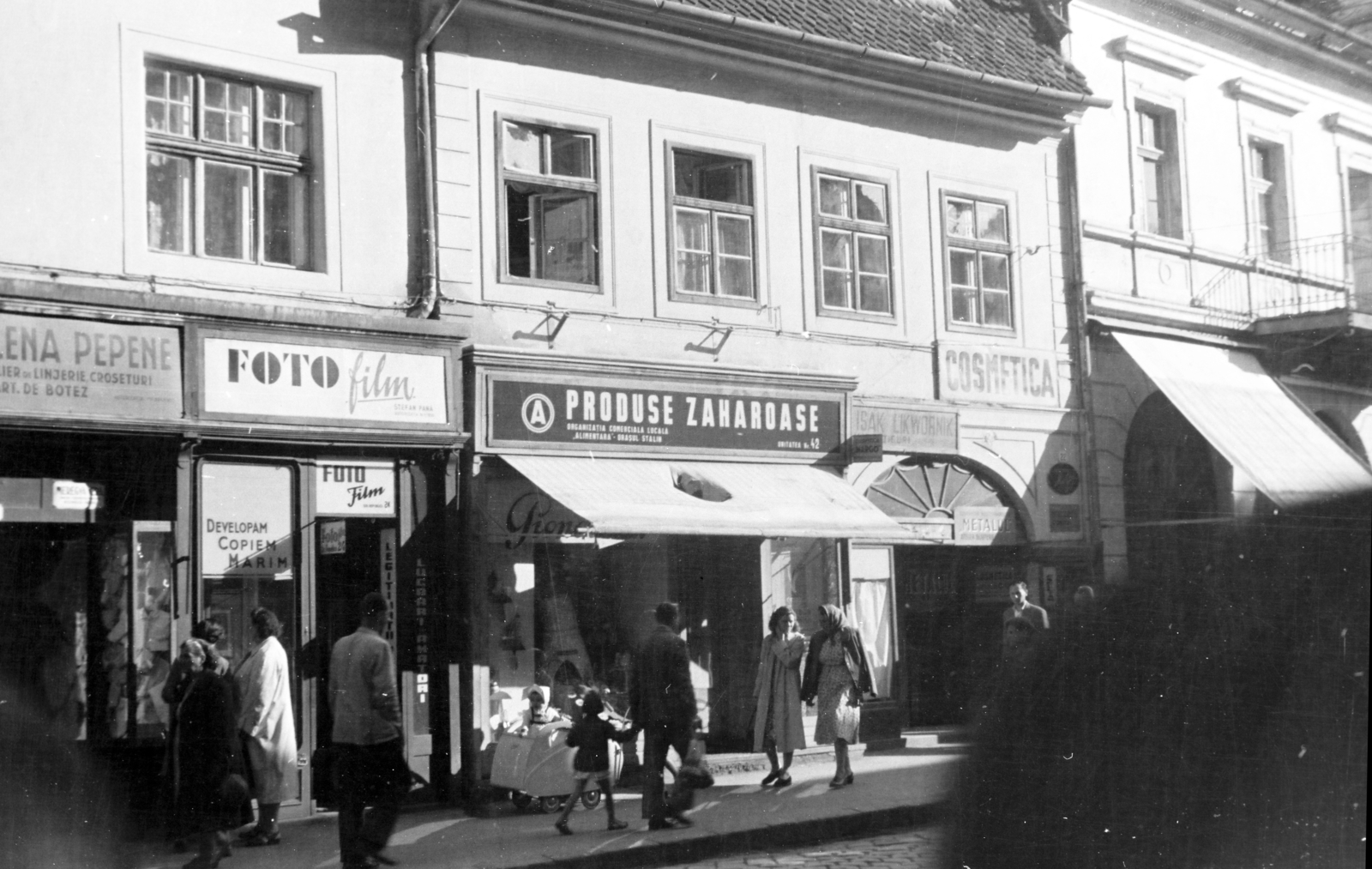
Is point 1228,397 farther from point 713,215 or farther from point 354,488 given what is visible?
point 354,488

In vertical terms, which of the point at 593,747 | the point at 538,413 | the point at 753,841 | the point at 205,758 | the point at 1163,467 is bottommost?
the point at 753,841

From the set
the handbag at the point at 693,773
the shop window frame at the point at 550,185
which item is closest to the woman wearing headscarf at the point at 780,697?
the handbag at the point at 693,773

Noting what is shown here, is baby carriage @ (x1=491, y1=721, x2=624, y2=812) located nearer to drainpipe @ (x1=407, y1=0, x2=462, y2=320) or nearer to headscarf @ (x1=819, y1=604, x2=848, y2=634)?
headscarf @ (x1=819, y1=604, x2=848, y2=634)

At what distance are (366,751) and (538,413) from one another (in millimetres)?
4311

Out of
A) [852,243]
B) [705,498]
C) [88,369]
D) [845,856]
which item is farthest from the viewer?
[852,243]

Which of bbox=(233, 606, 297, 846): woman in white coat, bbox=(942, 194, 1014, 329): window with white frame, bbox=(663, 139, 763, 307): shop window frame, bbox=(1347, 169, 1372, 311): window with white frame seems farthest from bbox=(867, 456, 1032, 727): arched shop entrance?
bbox=(233, 606, 297, 846): woman in white coat

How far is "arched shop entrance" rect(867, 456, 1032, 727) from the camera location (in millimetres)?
14297

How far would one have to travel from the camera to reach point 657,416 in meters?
12.3

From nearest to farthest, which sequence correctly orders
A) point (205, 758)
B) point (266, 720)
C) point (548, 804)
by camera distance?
1. point (205, 758)
2. point (266, 720)
3. point (548, 804)

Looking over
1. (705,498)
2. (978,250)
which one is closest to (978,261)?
(978,250)

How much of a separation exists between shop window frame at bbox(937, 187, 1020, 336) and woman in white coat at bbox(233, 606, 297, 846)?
7.81 meters

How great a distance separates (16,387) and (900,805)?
6.26 meters

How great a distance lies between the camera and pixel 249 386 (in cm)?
1001

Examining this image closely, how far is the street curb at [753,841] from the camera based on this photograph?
8.30 m
